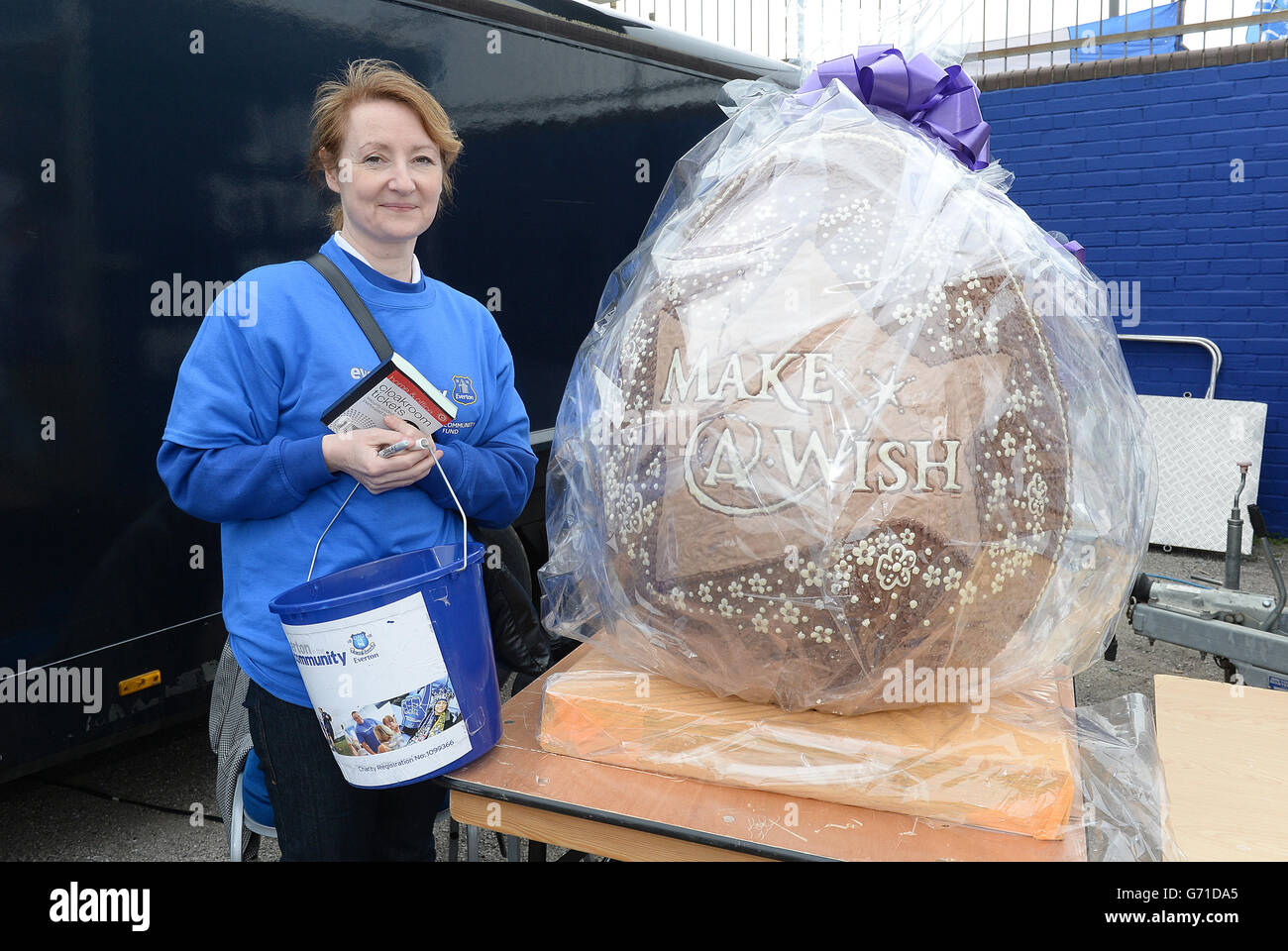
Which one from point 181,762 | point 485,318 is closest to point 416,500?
point 485,318

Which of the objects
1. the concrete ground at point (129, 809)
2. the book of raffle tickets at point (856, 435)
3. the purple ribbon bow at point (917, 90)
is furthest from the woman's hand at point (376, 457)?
the concrete ground at point (129, 809)

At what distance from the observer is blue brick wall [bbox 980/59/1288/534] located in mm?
7422

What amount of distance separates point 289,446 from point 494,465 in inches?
15.9

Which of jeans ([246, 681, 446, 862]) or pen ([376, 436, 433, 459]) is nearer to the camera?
pen ([376, 436, 433, 459])

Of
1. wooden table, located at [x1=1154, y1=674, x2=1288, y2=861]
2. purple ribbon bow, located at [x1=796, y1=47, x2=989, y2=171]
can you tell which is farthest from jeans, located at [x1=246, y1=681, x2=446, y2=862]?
purple ribbon bow, located at [x1=796, y1=47, x2=989, y2=171]

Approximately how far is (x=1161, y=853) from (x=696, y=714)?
73 cm

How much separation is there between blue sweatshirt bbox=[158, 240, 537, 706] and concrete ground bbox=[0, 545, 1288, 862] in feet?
4.76

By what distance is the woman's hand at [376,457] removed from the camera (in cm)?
171

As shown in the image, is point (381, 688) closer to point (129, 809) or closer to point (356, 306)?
point (356, 306)

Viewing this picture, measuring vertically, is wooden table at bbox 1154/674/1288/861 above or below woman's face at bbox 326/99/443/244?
below

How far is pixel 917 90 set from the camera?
70.8 inches

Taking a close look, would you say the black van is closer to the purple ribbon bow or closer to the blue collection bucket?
the purple ribbon bow

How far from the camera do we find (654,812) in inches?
61.1

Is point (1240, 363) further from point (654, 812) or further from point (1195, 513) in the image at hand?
point (654, 812)
